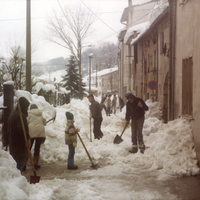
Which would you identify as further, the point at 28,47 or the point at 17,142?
the point at 28,47

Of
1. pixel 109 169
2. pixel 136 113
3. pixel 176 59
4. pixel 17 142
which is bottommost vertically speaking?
pixel 109 169

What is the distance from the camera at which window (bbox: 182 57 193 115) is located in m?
9.75

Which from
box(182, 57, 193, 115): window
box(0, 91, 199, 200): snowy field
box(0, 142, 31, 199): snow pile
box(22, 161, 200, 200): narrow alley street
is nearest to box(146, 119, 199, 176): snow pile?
box(0, 91, 199, 200): snowy field

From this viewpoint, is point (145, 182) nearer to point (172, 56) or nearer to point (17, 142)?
point (17, 142)

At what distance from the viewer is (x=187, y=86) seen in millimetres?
10242

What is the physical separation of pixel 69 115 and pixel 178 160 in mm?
2817

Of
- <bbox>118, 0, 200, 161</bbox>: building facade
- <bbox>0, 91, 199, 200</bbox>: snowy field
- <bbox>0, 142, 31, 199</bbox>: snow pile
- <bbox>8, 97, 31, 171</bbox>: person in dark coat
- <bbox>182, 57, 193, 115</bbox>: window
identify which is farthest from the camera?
<bbox>182, 57, 193, 115</bbox>: window

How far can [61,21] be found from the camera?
34688 mm

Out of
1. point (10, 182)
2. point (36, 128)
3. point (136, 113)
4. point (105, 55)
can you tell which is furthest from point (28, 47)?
point (105, 55)

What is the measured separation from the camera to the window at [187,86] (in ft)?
32.0

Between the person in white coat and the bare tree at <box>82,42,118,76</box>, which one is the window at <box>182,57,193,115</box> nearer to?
the person in white coat

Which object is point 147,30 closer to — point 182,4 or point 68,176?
point 182,4

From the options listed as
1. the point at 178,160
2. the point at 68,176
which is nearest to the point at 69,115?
the point at 68,176

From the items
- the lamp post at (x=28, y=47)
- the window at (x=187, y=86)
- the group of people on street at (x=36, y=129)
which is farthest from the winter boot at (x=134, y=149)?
the lamp post at (x=28, y=47)
